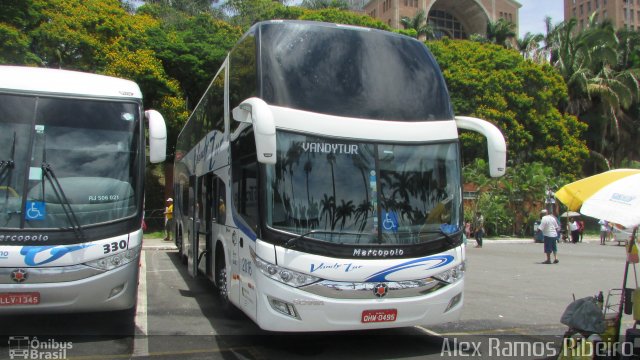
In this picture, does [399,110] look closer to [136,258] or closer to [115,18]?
[136,258]

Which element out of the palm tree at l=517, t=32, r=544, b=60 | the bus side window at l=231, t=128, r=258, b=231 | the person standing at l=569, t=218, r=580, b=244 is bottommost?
the person standing at l=569, t=218, r=580, b=244

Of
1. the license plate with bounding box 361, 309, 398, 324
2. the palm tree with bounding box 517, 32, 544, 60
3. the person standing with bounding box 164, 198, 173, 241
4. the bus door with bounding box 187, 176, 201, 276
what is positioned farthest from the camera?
the palm tree with bounding box 517, 32, 544, 60

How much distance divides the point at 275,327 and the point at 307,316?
1.20 feet

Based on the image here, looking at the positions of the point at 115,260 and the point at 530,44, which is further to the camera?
the point at 530,44

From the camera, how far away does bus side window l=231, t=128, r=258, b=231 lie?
6.36 meters

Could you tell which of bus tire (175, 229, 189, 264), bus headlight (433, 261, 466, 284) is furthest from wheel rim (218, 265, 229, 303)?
bus tire (175, 229, 189, 264)

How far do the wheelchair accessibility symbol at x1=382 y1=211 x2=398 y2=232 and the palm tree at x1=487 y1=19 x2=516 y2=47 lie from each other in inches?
1769

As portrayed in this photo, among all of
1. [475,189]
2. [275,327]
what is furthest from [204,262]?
[475,189]

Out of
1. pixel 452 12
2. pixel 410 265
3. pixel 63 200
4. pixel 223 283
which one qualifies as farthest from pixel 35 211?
pixel 452 12

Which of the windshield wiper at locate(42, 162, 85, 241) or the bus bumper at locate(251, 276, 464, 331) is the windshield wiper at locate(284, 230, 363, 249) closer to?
the bus bumper at locate(251, 276, 464, 331)

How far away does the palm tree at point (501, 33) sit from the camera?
47219mm

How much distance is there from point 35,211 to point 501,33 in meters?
46.8

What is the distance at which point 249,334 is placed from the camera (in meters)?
7.38

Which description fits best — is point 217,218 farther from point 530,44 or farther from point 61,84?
point 530,44
